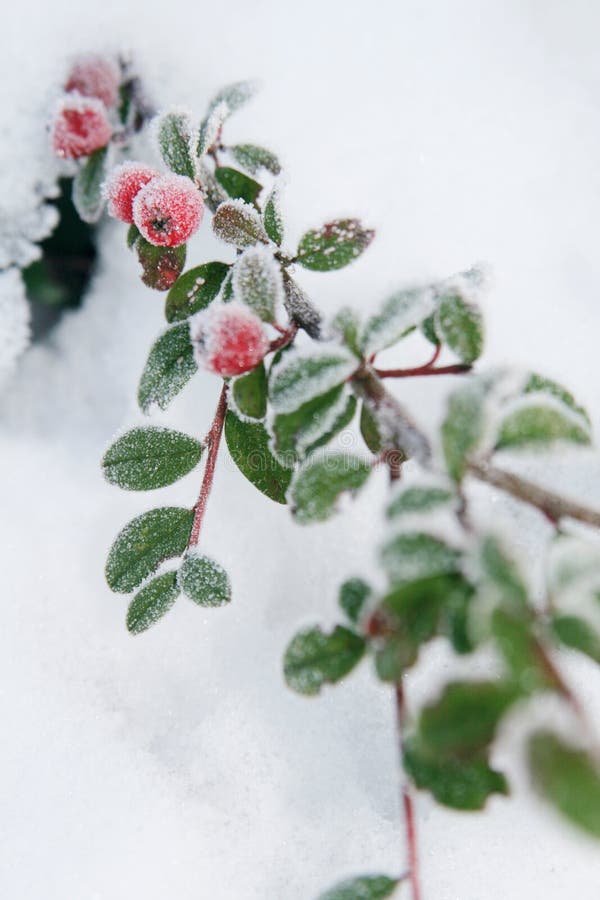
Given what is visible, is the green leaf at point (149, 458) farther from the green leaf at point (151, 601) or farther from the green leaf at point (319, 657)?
the green leaf at point (319, 657)

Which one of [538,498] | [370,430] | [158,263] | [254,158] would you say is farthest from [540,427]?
[254,158]

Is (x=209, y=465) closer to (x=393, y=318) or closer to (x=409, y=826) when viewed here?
(x=393, y=318)

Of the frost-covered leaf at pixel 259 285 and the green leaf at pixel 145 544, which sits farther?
the green leaf at pixel 145 544

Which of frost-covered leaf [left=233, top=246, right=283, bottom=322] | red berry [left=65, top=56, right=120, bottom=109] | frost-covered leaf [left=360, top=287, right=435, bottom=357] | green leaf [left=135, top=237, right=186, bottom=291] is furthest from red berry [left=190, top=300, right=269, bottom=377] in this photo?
red berry [left=65, top=56, right=120, bottom=109]

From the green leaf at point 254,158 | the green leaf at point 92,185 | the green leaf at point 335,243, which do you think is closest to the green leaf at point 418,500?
the green leaf at point 335,243

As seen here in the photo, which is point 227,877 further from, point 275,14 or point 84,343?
point 275,14

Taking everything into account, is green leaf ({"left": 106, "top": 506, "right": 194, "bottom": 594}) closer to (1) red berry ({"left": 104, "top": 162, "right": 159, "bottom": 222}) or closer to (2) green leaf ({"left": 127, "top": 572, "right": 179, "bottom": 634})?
(2) green leaf ({"left": 127, "top": 572, "right": 179, "bottom": 634})
